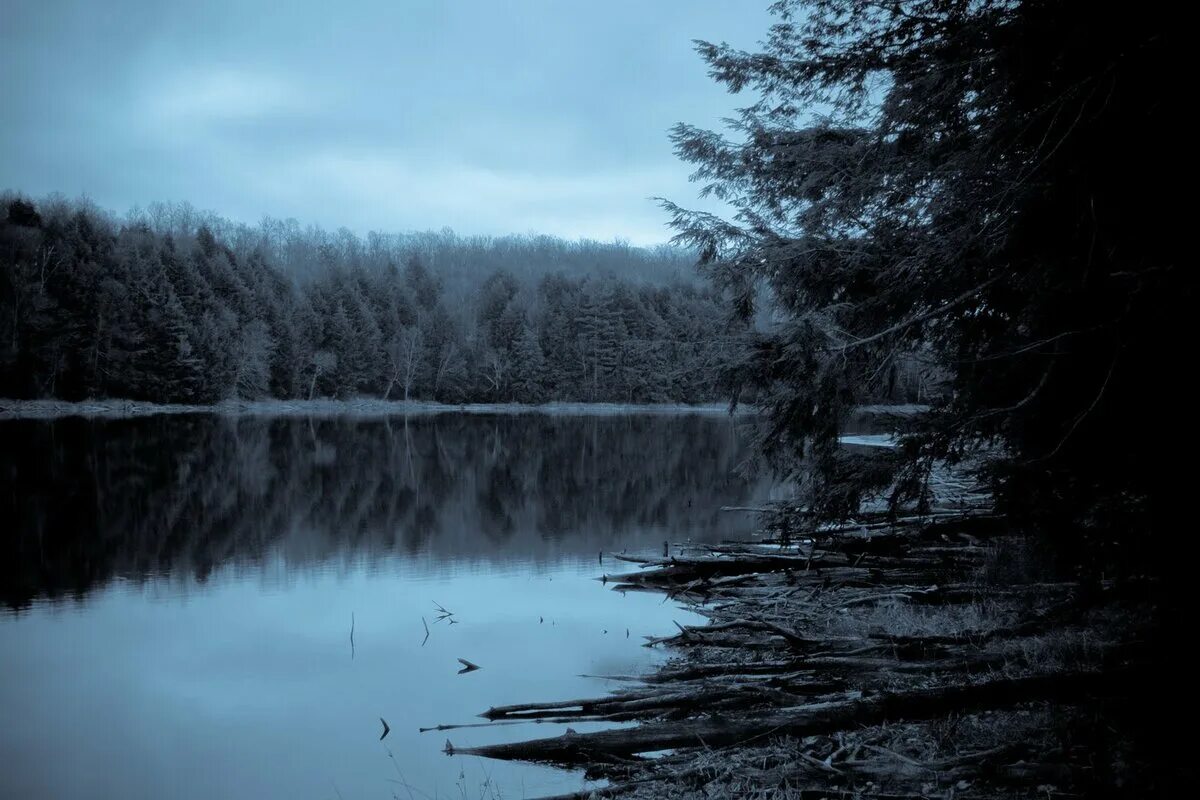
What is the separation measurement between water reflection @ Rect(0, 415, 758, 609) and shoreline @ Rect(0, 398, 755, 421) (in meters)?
12.1

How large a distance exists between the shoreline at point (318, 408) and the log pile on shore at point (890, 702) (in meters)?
43.2

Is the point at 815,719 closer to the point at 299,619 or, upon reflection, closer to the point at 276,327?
the point at 299,619

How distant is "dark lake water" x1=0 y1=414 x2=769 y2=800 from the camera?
7.03 m

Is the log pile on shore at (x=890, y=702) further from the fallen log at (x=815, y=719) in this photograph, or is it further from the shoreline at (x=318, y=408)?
the shoreline at (x=318, y=408)

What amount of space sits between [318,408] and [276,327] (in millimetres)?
8321

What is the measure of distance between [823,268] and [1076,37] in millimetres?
5193

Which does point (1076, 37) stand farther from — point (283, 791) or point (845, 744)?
point (283, 791)

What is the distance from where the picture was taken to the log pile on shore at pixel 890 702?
488 cm

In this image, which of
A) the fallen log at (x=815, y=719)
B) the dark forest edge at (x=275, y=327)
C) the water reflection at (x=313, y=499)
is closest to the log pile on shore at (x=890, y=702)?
the fallen log at (x=815, y=719)

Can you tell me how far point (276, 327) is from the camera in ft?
232

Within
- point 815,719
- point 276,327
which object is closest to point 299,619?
point 815,719

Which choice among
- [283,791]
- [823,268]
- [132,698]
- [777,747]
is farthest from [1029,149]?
[132,698]

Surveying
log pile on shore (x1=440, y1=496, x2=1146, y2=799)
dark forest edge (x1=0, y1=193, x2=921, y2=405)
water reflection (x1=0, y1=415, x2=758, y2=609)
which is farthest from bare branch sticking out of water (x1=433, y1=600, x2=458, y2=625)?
dark forest edge (x1=0, y1=193, x2=921, y2=405)

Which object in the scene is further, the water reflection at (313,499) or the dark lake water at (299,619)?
the water reflection at (313,499)
